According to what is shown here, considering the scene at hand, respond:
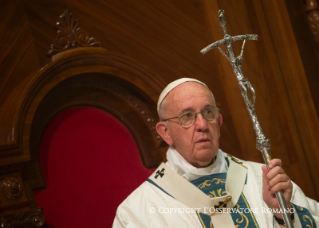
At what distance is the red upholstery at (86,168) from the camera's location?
3.64m

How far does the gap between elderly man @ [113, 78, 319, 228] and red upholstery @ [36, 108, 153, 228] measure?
0.48 metres

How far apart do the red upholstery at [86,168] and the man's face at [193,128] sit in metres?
0.59

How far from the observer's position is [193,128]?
3.23 meters

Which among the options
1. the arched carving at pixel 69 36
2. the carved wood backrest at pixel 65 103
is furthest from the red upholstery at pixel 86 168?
the arched carving at pixel 69 36

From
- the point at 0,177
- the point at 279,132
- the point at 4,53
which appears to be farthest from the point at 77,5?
the point at 279,132

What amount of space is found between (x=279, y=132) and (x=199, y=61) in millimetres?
932

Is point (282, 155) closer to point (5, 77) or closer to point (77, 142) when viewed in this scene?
point (77, 142)

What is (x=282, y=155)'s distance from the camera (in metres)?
4.38

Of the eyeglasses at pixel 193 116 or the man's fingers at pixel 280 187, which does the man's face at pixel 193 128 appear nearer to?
the eyeglasses at pixel 193 116

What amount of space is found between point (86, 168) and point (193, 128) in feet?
3.16

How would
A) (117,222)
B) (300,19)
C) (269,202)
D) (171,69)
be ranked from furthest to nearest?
(300,19) < (171,69) < (117,222) < (269,202)

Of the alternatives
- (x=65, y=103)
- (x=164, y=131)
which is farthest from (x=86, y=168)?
(x=164, y=131)

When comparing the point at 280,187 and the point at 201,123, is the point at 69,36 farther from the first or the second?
the point at 280,187

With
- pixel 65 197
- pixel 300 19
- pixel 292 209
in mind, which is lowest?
pixel 292 209
